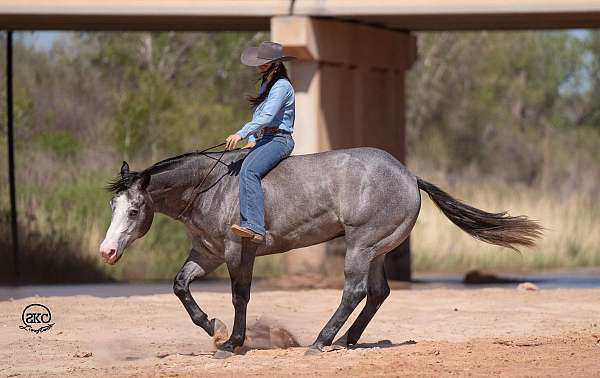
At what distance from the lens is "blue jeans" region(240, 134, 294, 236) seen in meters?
9.93

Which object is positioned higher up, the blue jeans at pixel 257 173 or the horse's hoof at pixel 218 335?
the blue jeans at pixel 257 173

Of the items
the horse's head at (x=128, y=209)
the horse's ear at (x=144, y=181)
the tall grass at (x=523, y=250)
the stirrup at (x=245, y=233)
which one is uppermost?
the horse's ear at (x=144, y=181)

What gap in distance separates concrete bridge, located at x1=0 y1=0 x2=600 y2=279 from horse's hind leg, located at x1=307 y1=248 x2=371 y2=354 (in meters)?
6.04

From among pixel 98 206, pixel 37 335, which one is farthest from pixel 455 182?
pixel 37 335

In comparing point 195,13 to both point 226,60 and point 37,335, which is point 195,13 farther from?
point 226,60

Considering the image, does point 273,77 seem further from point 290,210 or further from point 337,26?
point 337,26

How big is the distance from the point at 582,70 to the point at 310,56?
2833cm

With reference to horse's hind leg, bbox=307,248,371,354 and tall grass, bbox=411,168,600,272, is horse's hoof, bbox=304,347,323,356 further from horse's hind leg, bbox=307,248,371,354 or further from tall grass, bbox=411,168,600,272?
tall grass, bbox=411,168,600,272

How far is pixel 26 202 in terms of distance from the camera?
1873 cm

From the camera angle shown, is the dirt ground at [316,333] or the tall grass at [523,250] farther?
the tall grass at [523,250]

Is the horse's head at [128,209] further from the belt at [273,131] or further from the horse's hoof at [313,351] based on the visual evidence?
the horse's hoof at [313,351]

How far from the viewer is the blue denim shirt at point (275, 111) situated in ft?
32.7

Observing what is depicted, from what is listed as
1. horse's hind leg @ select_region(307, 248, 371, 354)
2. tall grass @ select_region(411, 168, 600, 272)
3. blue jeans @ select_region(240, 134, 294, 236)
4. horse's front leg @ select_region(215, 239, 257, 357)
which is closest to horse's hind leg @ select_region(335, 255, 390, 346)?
horse's hind leg @ select_region(307, 248, 371, 354)

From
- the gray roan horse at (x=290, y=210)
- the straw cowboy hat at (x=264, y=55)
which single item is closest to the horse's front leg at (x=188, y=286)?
the gray roan horse at (x=290, y=210)
